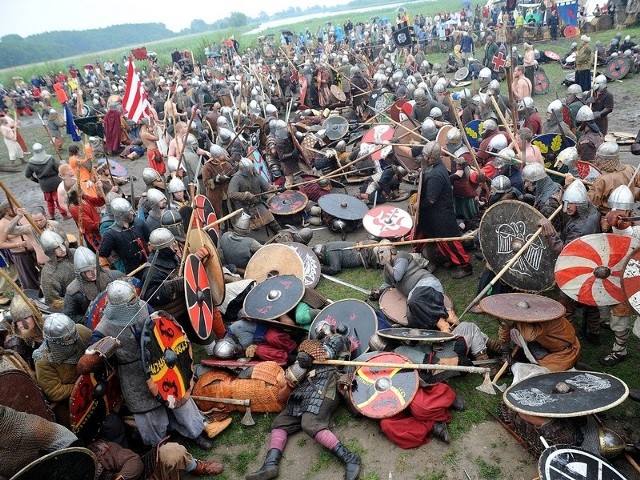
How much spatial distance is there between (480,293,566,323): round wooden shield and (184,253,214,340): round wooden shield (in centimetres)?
284

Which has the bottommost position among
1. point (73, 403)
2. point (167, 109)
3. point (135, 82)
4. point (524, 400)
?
point (524, 400)

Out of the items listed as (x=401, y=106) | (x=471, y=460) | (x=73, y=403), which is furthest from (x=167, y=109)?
(x=471, y=460)

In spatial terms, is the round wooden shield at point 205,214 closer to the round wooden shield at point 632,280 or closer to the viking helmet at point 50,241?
the viking helmet at point 50,241

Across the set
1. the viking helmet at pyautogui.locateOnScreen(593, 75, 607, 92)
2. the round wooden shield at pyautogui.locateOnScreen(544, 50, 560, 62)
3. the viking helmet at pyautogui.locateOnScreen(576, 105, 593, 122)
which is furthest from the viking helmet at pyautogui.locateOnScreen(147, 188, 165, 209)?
the round wooden shield at pyautogui.locateOnScreen(544, 50, 560, 62)

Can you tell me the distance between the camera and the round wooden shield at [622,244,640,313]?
11.5ft

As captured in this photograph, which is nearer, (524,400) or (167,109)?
(524,400)

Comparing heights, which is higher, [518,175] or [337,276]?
[518,175]

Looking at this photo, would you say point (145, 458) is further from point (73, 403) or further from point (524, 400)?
point (524, 400)

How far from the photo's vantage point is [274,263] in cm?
642

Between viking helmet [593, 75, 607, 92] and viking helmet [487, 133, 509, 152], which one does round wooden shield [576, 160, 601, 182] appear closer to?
viking helmet [487, 133, 509, 152]

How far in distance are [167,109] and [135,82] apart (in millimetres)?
4987

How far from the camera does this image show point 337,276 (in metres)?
7.10

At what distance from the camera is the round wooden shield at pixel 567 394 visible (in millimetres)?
3280

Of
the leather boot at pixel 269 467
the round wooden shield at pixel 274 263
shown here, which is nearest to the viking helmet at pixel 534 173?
the round wooden shield at pixel 274 263
